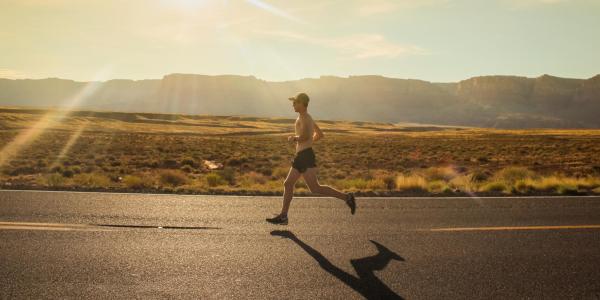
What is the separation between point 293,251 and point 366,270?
0.90 m

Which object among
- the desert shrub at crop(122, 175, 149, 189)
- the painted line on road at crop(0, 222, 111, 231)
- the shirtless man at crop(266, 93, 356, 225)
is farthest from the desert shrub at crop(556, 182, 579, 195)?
the desert shrub at crop(122, 175, 149, 189)

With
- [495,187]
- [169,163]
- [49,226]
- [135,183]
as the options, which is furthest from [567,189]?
[169,163]

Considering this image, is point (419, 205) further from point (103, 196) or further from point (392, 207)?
point (103, 196)

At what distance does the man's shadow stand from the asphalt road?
0.01 metres

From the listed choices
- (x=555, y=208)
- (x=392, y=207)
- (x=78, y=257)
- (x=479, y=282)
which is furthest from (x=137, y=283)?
(x=555, y=208)

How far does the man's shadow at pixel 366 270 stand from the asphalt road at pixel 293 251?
0.01m

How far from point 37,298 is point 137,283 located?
723 millimetres

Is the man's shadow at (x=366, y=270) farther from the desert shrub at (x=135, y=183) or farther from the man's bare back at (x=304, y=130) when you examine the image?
the desert shrub at (x=135, y=183)

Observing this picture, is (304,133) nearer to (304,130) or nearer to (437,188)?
(304,130)

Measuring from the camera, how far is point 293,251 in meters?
5.18

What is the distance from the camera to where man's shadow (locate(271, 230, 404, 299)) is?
158 inches

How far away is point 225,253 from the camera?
5035mm

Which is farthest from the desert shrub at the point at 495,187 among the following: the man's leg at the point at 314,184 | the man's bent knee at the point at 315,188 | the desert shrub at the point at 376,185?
the man's bent knee at the point at 315,188

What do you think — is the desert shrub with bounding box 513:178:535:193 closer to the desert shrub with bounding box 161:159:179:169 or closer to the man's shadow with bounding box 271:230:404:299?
the man's shadow with bounding box 271:230:404:299
